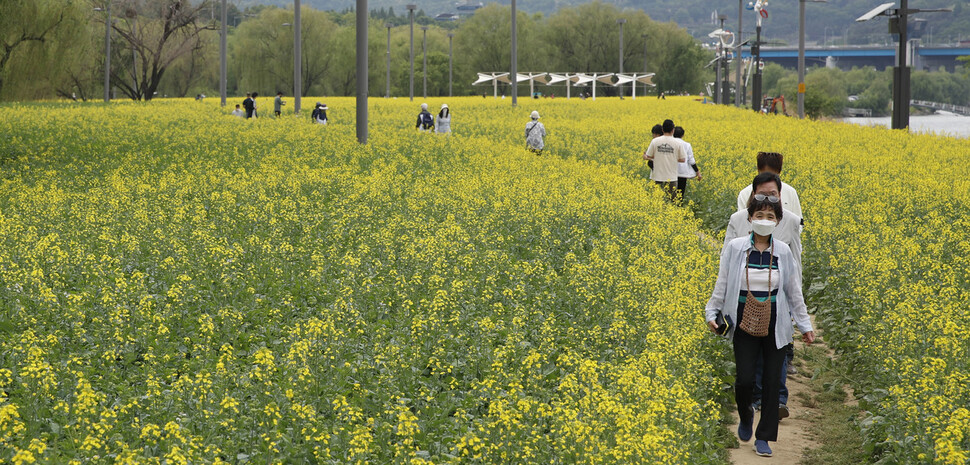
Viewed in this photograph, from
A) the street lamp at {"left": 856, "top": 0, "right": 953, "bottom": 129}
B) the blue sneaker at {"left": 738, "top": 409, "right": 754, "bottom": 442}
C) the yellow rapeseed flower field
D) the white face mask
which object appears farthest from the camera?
the street lamp at {"left": 856, "top": 0, "right": 953, "bottom": 129}

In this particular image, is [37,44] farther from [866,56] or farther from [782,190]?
[866,56]

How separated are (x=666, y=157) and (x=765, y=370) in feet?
32.6

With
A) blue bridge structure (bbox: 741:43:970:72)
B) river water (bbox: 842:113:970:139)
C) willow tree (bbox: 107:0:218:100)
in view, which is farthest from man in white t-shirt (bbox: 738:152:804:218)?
blue bridge structure (bbox: 741:43:970:72)

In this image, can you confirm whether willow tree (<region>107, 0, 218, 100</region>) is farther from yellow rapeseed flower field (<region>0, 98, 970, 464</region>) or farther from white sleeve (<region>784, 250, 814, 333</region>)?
white sleeve (<region>784, 250, 814, 333</region>)

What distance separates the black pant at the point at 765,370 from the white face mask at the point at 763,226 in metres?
0.55

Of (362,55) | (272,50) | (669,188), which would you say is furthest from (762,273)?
(272,50)

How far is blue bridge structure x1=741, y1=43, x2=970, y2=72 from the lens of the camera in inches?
6457

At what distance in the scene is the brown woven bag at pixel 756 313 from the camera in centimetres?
689

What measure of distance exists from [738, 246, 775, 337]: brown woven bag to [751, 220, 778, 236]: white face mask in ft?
0.54

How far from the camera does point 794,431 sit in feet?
26.5

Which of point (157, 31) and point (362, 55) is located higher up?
point (157, 31)

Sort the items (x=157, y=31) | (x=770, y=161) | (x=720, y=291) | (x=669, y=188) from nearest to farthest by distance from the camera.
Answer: (x=720, y=291), (x=770, y=161), (x=669, y=188), (x=157, y=31)

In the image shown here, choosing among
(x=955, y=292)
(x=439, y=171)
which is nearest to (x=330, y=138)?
(x=439, y=171)

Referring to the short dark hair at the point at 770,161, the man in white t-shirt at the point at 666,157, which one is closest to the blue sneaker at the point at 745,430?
the short dark hair at the point at 770,161
